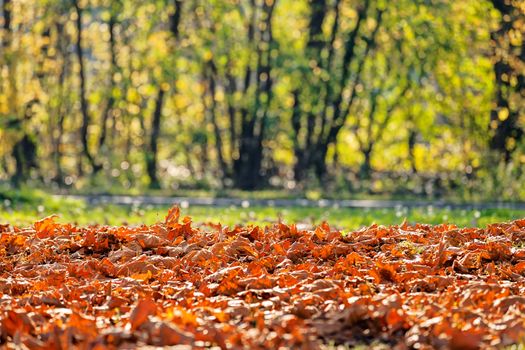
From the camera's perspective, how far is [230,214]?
15938 mm

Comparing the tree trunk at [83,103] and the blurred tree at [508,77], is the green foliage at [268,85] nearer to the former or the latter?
the blurred tree at [508,77]

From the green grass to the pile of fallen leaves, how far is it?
496cm

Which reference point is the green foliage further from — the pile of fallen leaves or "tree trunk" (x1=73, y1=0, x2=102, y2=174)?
the pile of fallen leaves

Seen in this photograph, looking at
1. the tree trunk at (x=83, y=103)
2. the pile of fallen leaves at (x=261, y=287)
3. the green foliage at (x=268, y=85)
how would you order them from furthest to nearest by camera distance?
the tree trunk at (x=83, y=103), the green foliage at (x=268, y=85), the pile of fallen leaves at (x=261, y=287)

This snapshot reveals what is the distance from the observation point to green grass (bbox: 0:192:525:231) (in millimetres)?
13648

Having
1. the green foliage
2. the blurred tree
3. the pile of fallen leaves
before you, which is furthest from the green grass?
the blurred tree

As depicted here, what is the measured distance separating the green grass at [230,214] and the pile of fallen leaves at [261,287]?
16.3ft

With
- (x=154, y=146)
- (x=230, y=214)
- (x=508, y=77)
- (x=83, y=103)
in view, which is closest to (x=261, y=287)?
(x=230, y=214)

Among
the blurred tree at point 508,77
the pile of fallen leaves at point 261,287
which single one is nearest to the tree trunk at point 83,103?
the blurred tree at point 508,77

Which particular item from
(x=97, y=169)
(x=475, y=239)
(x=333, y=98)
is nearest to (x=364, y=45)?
(x=333, y=98)

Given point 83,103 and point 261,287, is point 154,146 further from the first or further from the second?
point 261,287

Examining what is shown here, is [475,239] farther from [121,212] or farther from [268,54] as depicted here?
[268,54]

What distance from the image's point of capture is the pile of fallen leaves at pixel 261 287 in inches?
180

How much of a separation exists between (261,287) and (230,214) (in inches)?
403
